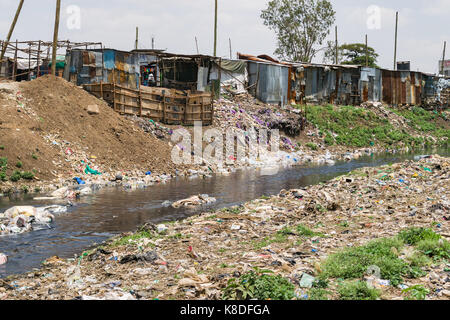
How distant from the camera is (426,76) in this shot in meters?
40.8

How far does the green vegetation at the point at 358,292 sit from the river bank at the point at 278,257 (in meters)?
0.01

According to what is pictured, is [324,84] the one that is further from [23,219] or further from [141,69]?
[23,219]

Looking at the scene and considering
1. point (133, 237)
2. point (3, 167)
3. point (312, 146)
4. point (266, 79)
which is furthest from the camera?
point (266, 79)

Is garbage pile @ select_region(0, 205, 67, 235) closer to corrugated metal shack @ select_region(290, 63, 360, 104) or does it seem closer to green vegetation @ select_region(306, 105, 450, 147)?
green vegetation @ select_region(306, 105, 450, 147)

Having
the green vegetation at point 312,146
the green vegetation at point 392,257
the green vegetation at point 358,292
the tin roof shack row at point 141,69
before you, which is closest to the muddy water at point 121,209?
the green vegetation at point 392,257

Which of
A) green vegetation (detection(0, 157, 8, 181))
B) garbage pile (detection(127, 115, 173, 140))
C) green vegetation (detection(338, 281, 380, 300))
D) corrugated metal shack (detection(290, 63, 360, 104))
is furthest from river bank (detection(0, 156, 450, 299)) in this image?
corrugated metal shack (detection(290, 63, 360, 104))

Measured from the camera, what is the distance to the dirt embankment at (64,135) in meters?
15.1

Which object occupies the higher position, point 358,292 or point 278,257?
point 358,292

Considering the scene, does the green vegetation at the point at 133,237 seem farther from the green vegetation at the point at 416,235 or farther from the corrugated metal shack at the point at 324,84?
the corrugated metal shack at the point at 324,84

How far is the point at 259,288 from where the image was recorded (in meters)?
4.98

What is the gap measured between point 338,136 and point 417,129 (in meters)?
9.30

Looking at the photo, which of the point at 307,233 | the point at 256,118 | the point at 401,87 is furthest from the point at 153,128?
the point at 401,87

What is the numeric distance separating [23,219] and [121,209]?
2.69 meters
